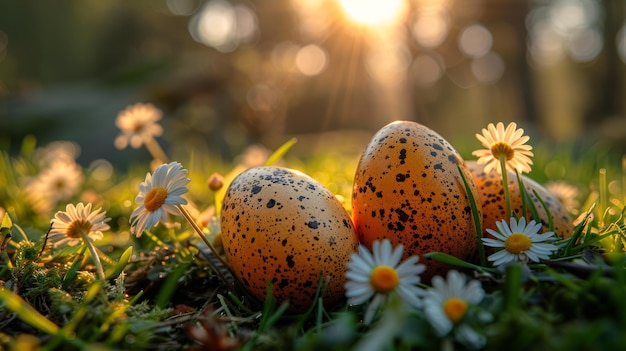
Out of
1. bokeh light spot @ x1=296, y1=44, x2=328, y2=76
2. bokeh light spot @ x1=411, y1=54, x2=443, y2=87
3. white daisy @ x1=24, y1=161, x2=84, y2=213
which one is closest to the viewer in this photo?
white daisy @ x1=24, y1=161, x2=84, y2=213

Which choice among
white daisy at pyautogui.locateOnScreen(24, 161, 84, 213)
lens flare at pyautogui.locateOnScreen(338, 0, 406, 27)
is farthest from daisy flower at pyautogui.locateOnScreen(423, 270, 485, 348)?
lens flare at pyautogui.locateOnScreen(338, 0, 406, 27)

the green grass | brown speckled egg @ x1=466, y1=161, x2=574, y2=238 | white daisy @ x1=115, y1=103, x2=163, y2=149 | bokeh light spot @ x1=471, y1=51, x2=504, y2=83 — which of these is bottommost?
the green grass

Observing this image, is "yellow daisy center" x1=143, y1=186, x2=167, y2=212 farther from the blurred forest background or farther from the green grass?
the blurred forest background

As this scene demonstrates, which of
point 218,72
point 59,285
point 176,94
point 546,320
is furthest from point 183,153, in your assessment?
point 546,320

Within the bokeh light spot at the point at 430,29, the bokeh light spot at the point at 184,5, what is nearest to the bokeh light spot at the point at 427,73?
the bokeh light spot at the point at 430,29

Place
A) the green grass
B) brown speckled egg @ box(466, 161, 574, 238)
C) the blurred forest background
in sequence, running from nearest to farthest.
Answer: the green grass < brown speckled egg @ box(466, 161, 574, 238) < the blurred forest background

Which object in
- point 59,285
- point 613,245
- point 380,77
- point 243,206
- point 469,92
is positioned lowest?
point 59,285

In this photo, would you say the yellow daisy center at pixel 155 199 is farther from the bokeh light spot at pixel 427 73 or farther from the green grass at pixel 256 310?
the bokeh light spot at pixel 427 73

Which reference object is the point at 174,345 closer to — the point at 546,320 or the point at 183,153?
the point at 546,320
